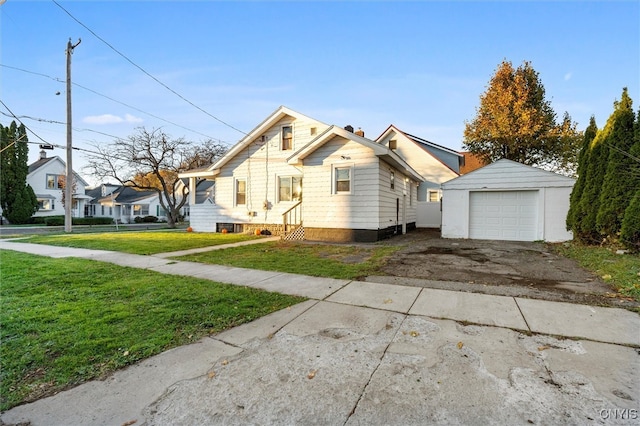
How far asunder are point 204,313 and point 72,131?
61.6 feet

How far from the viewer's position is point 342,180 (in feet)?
39.0

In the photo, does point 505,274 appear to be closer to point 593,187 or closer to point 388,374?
point 388,374

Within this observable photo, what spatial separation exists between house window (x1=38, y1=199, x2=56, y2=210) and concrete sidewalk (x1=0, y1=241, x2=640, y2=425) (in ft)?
136

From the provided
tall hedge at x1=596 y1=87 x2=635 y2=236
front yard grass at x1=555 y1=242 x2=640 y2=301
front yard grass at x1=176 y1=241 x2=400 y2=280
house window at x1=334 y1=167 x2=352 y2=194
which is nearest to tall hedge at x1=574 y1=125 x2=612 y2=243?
tall hedge at x1=596 y1=87 x2=635 y2=236

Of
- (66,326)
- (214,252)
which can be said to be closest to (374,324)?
(66,326)

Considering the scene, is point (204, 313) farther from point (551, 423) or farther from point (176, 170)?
point (176, 170)

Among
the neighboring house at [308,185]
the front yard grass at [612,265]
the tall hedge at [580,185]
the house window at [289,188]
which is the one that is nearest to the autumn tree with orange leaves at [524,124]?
the neighboring house at [308,185]

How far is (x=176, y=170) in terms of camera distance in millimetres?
23453

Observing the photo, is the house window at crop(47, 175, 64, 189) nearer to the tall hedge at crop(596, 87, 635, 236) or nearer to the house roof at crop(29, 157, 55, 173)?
the house roof at crop(29, 157, 55, 173)

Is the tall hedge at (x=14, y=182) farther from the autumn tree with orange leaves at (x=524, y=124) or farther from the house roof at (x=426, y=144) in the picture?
the autumn tree with orange leaves at (x=524, y=124)

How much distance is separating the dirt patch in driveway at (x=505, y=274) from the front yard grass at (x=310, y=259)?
516mm

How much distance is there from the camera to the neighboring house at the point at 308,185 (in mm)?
11456

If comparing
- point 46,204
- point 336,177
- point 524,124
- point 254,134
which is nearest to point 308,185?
point 336,177

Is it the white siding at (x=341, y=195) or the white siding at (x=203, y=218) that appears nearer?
the white siding at (x=341, y=195)
